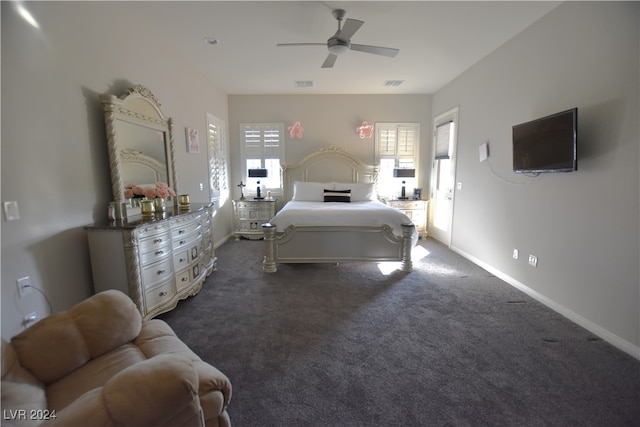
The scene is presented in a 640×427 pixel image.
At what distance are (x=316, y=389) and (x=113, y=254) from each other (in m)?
1.87

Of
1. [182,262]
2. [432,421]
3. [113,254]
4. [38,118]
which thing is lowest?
[432,421]

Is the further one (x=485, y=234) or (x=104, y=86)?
(x=485, y=234)

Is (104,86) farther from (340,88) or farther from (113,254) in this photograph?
(340,88)

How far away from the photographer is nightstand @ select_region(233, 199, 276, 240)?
5.35 m

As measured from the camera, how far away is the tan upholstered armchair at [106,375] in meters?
0.83

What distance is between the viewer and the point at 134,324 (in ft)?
4.78

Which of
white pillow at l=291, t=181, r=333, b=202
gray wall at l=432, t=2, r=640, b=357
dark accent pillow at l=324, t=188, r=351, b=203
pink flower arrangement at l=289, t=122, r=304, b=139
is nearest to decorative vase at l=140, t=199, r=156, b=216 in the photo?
white pillow at l=291, t=181, r=333, b=202

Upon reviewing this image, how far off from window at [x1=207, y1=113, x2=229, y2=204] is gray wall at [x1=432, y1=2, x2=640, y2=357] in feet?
14.0

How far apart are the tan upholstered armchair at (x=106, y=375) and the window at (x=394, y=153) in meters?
4.98

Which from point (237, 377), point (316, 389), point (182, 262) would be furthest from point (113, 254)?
point (316, 389)

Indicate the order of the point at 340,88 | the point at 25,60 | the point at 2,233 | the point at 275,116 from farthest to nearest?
the point at 275,116 < the point at 340,88 < the point at 25,60 < the point at 2,233

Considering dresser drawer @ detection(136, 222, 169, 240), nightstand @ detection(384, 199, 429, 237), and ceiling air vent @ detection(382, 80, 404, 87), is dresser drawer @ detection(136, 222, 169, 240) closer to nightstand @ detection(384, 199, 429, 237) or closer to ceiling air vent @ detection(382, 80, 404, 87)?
nightstand @ detection(384, 199, 429, 237)

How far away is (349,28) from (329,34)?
705mm

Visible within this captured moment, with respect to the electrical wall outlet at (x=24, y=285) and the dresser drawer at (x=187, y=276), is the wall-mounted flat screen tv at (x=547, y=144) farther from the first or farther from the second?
the electrical wall outlet at (x=24, y=285)
